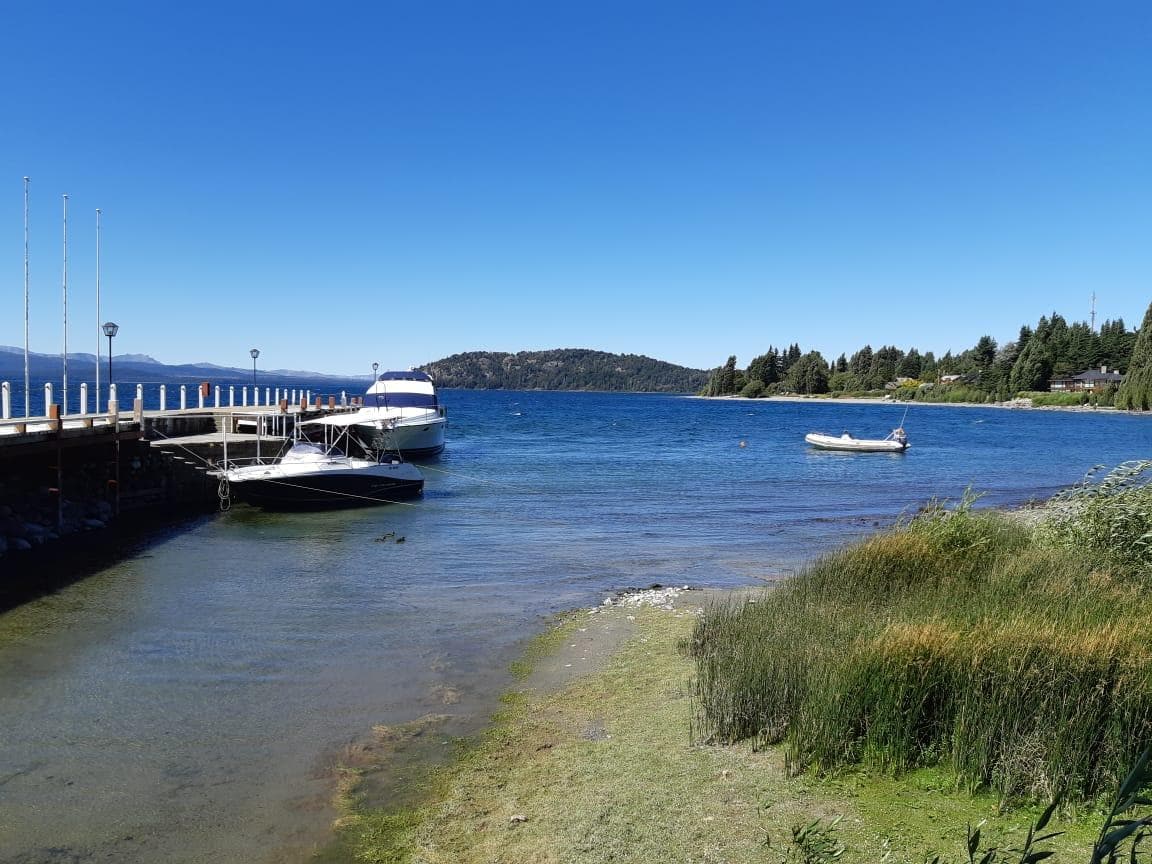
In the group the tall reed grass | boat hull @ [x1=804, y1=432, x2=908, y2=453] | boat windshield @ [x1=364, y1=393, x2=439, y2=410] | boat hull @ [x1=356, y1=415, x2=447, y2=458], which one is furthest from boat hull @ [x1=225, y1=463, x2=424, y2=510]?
boat hull @ [x1=804, y1=432, x2=908, y2=453]

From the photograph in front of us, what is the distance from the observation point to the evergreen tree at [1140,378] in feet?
405

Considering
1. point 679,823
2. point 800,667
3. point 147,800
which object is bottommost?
point 147,800

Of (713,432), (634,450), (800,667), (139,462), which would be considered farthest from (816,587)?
(713,432)

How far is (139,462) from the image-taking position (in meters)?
27.3

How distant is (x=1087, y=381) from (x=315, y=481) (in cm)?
15288

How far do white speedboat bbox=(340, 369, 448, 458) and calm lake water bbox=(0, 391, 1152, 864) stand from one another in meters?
4.32

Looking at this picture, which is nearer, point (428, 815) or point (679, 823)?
point (679, 823)

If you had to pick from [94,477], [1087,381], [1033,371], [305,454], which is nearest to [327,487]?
[305,454]

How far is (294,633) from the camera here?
13523mm

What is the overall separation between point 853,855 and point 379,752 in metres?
5.06

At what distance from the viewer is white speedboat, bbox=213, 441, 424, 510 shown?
26.7 metres

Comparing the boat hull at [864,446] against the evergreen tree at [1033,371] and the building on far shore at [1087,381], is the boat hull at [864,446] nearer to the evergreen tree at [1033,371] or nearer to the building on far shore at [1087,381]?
the building on far shore at [1087,381]

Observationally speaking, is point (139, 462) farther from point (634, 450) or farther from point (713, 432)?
point (713, 432)

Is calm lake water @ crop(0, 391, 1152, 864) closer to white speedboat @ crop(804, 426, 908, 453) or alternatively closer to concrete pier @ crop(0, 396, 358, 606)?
concrete pier @ crop(0, 396, 358, 606)
